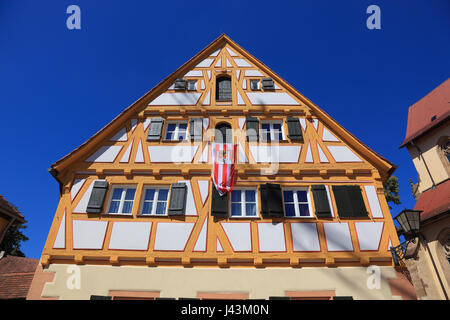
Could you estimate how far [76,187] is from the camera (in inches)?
326

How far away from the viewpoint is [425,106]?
1644 centimetres

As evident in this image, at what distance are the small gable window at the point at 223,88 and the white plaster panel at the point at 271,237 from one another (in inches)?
221

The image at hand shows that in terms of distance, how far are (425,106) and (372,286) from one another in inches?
596

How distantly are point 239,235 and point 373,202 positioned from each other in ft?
14.8

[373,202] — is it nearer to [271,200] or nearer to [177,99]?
[271,200]

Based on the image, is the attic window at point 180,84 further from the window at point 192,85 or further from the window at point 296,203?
the window at point 296,203

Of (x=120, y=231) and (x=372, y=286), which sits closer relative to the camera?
(x=372, y=286)

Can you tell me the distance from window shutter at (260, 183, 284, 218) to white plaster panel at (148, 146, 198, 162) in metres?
2.81

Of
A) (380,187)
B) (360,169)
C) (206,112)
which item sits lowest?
(380,187)
